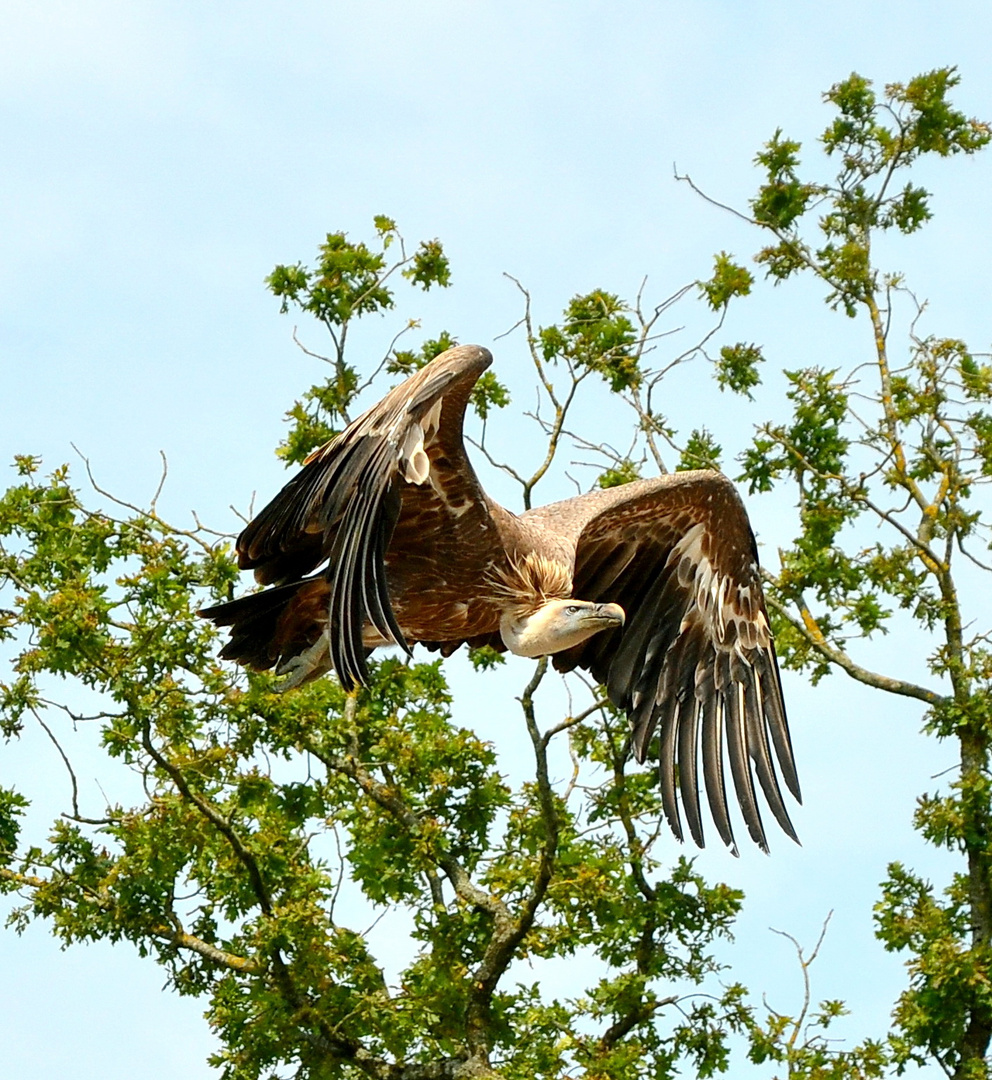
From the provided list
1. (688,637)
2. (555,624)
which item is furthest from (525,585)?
(688,637)

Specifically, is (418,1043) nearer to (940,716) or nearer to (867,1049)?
(867,1049)

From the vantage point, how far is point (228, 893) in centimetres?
995

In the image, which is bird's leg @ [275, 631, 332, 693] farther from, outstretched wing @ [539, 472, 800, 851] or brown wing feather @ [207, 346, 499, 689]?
outstretched wing @ [539, 472, 800, 851]

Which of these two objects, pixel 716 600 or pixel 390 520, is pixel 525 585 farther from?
pixel 716 600

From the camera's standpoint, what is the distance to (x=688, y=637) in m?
8.79

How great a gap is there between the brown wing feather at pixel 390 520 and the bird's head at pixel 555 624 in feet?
0.88

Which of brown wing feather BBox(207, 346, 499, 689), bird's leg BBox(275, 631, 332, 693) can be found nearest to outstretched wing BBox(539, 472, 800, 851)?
brown wing feather BBox(207, 346, 499, 689)

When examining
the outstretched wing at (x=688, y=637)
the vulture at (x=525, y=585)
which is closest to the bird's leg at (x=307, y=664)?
the vulture at (x=525, y=585)

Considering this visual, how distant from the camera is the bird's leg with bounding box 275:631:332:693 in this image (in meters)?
7.35

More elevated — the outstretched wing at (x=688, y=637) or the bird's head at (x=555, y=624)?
the outstretched wing at (x=688, y=637)

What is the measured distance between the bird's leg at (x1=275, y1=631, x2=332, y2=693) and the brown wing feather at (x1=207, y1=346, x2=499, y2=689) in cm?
31

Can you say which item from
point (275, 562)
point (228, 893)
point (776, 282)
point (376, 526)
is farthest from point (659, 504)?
point (776, 282)

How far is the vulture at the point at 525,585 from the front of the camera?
6.26 metres

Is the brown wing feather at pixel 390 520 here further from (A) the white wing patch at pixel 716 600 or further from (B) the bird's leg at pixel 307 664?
(A) the white wing patch at pixel 716 600
